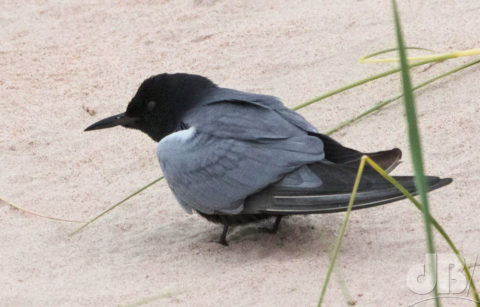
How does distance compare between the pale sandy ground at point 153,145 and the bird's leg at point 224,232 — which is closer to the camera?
the pale sandy ground at point 153,145

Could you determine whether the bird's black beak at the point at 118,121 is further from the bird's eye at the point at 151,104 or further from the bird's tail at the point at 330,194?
the bird's tail at the point at 330,194

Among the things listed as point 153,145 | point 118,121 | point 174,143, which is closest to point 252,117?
point 174,143

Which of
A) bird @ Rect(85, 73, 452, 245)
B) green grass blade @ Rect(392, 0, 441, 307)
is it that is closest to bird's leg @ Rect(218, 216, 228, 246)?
bird @ Rect(85, 73, 452, 245)

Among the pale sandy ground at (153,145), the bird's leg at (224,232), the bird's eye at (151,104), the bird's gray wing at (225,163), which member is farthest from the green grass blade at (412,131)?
the bird's eye at (151,104)

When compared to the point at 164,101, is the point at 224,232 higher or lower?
lower

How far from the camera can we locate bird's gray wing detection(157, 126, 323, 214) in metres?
4.34

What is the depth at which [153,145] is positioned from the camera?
20.3 feet

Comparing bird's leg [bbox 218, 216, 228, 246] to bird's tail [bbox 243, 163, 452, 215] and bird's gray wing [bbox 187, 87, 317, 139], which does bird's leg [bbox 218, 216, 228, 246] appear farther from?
bird's gray wing [bbox 187, 87, 317, 139]

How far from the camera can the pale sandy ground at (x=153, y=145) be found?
4.12 meters

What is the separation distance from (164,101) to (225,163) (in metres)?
0.73

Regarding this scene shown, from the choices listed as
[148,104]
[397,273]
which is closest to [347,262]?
[397,273]

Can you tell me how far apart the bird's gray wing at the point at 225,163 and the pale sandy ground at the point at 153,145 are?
0.97 feet

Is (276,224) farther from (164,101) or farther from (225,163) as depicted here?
(164,101)

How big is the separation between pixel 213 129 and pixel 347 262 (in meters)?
0.93
